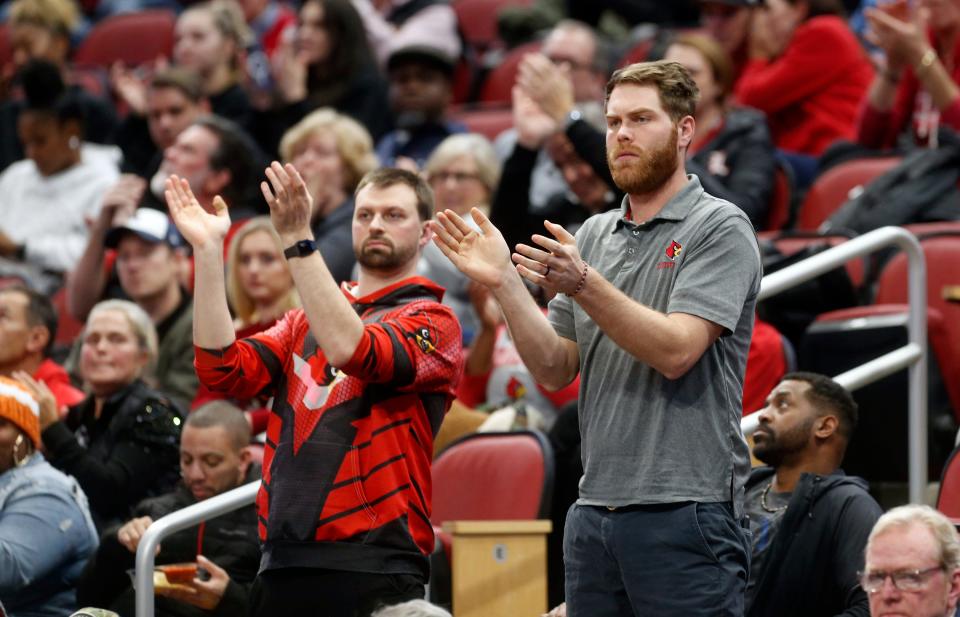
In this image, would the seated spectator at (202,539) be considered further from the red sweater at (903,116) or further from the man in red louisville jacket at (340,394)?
the red sweater at (903,116)

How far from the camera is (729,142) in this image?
6.36 metres

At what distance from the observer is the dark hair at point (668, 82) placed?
3.22m

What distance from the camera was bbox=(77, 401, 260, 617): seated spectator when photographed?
430 centimetres

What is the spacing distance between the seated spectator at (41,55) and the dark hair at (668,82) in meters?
5.82

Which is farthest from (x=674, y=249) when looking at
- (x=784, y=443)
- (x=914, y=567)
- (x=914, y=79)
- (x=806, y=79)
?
(x=806, y=79)

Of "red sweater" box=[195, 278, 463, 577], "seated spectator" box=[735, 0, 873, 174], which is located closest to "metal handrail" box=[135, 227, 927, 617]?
"red sweater" box=[195, 278, 463, 577]

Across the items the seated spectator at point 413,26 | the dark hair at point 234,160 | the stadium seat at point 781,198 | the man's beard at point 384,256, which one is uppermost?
the seated spectator at point 413,26

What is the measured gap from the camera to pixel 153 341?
5.62 m

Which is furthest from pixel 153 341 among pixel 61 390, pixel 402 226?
pixel 402 226

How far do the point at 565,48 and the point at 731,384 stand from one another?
4.44 meters

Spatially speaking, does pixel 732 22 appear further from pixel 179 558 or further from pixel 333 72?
pixel 179 558

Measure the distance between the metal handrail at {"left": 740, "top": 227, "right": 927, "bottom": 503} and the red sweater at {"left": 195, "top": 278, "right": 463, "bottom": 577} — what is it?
1224 mm

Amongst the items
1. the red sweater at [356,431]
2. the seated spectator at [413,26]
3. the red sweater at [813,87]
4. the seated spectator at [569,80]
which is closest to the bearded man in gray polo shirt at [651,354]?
the red sweater at [356,431]

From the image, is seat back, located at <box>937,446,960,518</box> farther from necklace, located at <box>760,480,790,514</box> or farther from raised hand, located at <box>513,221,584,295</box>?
raised hand, located at <box>513,221,584,295</box>
